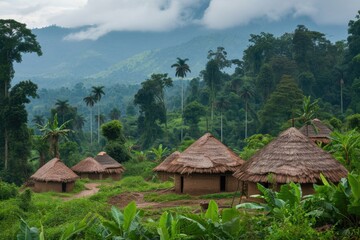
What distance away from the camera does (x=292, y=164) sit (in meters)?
20.4

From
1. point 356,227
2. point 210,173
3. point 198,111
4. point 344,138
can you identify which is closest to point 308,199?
point 356,227

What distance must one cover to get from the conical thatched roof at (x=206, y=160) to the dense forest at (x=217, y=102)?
72.7 ft

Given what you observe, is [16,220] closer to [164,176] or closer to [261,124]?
[164,176]

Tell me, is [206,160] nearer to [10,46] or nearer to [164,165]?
[164,165]

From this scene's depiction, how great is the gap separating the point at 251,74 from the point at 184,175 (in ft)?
204

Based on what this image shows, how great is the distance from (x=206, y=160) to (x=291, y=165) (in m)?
6.01

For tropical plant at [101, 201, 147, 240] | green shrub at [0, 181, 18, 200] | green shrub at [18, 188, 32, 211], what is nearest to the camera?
tropical plant at [101, 201, 147, 240]

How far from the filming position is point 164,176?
139 ft

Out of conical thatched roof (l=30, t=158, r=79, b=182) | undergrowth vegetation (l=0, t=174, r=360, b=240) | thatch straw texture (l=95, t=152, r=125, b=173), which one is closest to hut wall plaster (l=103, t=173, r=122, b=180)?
thatch straw texture (l=95, t=152, r=125, b=173)

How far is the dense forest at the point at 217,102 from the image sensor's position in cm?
4612

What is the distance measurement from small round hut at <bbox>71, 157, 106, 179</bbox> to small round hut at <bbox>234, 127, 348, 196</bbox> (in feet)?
75.6

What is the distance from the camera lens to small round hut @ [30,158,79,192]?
34.7 meters

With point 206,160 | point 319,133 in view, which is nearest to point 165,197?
point 206,160

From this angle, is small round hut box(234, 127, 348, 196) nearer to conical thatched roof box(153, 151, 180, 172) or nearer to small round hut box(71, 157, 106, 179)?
conical thatched roof box(153, 151, 180, 172)
